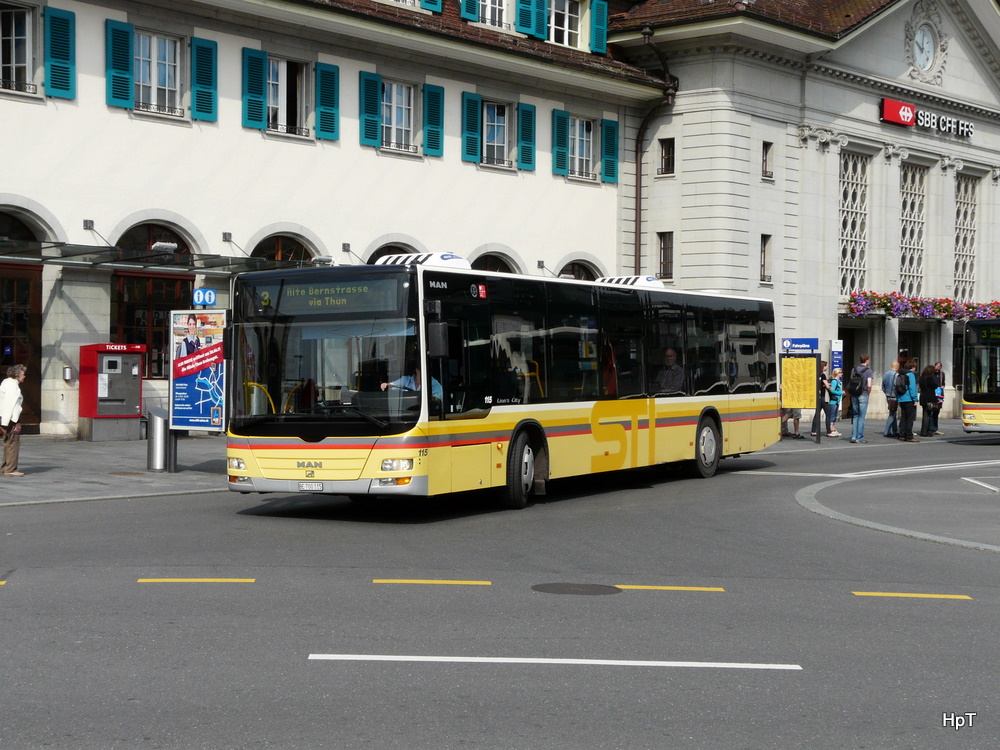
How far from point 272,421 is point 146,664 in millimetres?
7138

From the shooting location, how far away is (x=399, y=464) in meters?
13.9

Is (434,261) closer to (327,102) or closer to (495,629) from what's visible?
(495,629)

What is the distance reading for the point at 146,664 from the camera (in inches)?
284

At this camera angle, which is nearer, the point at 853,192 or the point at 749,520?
the point at 749,520

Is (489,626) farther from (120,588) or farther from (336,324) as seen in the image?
(336,324)

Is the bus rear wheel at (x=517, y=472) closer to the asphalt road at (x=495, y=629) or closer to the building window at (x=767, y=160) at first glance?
the asphalt road at (x=495, y=629)

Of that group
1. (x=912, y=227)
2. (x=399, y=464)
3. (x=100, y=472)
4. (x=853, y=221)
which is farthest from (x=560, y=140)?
(x=399, y=464)

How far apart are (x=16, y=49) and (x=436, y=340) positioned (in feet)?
47.0

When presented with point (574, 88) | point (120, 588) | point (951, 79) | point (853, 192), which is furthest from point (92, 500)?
point (951, 79)

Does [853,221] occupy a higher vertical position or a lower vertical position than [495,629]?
higher

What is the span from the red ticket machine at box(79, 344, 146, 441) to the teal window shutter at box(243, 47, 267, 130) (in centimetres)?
544

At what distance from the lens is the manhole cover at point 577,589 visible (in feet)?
32.5

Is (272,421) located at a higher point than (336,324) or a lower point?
lower

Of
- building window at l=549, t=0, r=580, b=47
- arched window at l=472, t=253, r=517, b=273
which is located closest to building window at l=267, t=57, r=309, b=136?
arched window at l=472, t=253, r=517, b=273
